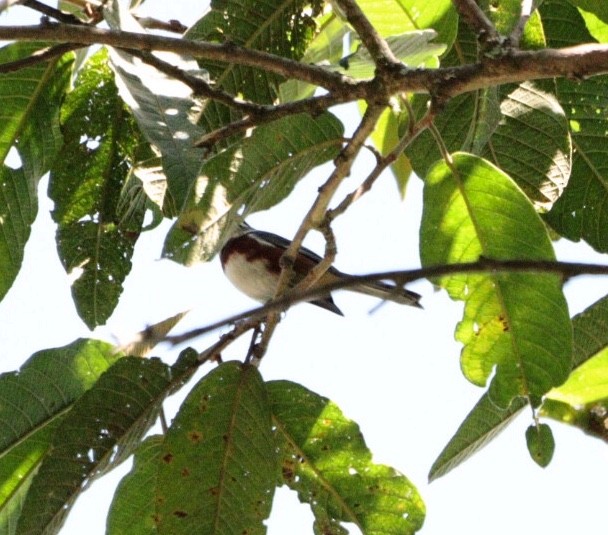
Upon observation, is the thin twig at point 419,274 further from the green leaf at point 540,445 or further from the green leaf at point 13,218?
the green leaf at point 13,218

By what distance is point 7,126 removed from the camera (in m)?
2.71

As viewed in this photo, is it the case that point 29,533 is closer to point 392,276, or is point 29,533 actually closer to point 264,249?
point 392,276

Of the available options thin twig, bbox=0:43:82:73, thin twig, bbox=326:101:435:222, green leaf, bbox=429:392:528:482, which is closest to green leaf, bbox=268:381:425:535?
green leaf, bbox=429:392:528:482

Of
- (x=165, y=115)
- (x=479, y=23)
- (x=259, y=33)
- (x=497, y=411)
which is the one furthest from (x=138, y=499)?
(x=479, y=23)

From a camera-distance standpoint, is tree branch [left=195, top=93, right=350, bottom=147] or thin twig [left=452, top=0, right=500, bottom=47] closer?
thin twig [left=452, top=0, right=500, bottom=47]

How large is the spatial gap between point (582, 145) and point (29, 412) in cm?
152

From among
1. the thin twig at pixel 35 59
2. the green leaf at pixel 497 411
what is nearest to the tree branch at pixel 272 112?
the thin twig at pixel 35 59

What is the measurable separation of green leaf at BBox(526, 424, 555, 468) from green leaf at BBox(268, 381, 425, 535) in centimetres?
37

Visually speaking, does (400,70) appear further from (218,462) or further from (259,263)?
(259,263)

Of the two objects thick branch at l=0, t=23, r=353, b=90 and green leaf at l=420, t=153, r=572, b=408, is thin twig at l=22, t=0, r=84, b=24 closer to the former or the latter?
thick branch at l=0, t=23, r=353, b=90

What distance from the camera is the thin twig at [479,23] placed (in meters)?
1.98

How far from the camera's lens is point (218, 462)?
7.97ft

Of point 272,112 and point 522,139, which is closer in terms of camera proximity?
point 272,112

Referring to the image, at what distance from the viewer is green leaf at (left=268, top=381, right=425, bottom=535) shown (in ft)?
8.34
